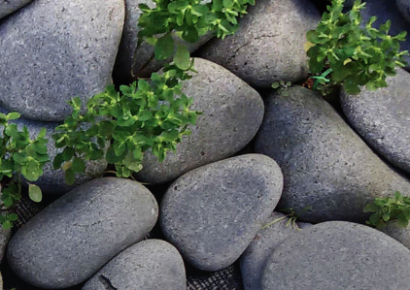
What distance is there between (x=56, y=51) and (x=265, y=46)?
27.5 inches

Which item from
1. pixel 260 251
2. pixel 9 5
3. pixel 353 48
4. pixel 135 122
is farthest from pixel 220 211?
pixel 9 5

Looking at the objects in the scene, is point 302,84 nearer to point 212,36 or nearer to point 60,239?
point 212,36

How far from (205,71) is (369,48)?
0.53 m

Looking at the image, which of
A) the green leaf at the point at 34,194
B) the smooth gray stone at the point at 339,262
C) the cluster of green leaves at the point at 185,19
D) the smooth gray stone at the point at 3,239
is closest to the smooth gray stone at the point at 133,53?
the cluster of green leaves at the point at 185,19

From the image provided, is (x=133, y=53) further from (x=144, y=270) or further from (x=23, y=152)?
(x=144, y=270)

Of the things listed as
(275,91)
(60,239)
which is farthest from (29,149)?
(275,91)

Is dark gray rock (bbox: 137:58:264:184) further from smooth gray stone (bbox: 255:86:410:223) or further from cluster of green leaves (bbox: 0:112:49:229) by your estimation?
cluster of green leaves (bbox: 0:112:49:229)

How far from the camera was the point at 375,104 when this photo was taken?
6.67 ft

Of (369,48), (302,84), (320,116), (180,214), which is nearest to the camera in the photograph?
(369,48)

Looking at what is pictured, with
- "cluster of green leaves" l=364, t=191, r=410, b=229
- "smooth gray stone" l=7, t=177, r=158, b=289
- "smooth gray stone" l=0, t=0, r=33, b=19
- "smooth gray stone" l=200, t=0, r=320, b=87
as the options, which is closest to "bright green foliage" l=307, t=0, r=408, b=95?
"smooth gray stone" l=200, t=0, r=320, b=87

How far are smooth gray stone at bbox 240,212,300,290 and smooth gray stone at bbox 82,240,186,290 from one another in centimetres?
24

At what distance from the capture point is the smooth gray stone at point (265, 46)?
6.51 feet

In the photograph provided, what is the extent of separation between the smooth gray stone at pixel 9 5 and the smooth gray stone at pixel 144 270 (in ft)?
2.63

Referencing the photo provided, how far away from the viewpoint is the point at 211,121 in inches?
76.1
